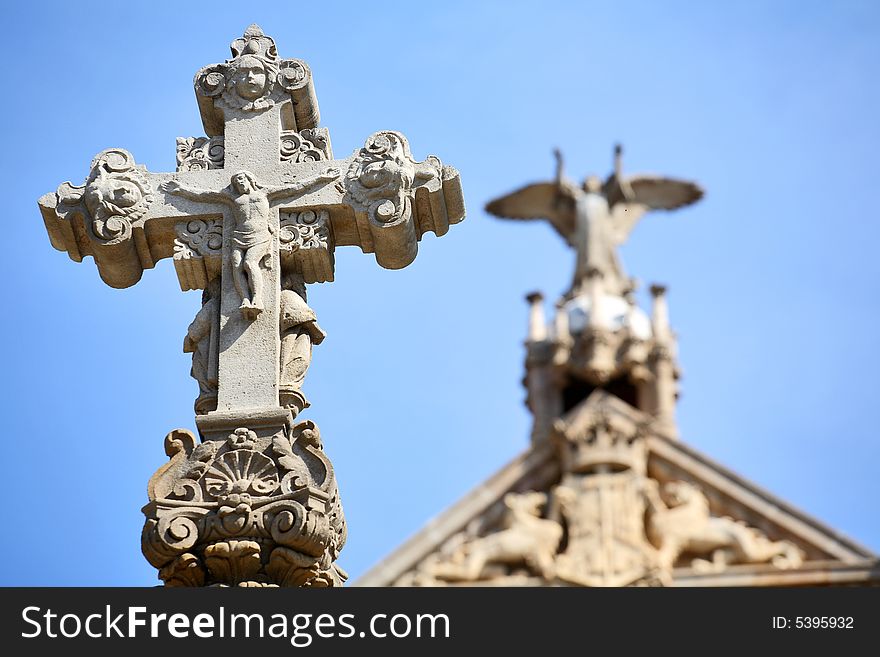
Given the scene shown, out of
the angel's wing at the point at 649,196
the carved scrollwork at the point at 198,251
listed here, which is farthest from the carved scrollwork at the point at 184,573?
the angel's wing at the point at 649,196

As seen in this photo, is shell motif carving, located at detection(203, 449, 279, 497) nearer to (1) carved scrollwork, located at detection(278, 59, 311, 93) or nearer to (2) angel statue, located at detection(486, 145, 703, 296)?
(1) carved scrollwork, located at detection(278, 59, 311, 93)

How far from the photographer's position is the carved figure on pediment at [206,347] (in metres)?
9.91

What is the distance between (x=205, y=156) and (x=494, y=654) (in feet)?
11.4

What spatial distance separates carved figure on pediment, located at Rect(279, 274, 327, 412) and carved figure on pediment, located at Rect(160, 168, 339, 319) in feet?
0.48

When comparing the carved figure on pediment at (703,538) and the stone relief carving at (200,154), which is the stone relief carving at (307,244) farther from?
the carved figure on pediment at (703,538)

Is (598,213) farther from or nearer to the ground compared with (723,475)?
farther from the ground

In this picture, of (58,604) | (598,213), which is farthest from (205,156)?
(598,213)

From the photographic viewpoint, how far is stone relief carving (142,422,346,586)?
917cm

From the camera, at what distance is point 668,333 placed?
31.6 m

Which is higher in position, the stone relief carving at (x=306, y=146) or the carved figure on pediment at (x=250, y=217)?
the stone relief carving at (x=306, y=146)

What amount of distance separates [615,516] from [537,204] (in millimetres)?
8680

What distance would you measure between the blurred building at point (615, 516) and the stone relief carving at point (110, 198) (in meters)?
16.0

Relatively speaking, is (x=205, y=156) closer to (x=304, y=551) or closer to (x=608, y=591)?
(x=304, y=551)

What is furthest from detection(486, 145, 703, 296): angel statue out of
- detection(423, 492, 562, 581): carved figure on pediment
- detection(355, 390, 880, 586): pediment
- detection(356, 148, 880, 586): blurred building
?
detection(423, 492, 562, 581): carved figure on pediment
